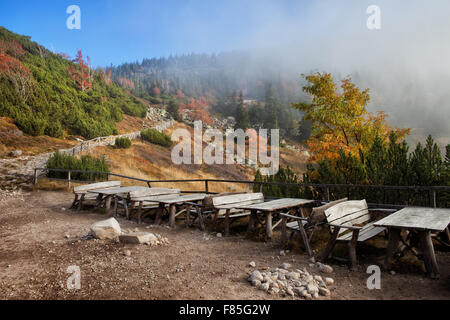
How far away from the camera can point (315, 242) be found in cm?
488

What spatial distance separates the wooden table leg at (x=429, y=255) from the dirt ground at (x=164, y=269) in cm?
10

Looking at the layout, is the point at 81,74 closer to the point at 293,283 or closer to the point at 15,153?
the point at 15,153

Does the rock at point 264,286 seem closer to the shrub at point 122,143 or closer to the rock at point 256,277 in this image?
the rock at point 256,277

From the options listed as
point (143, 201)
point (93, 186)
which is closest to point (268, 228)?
point (143, 201)

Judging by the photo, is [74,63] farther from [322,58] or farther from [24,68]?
[322,58]

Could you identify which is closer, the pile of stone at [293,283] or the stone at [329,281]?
the pile of stone at [293,283]

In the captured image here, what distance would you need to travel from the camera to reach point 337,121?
1270 centimetres

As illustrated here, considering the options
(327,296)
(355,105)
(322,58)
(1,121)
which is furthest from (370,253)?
(322,58)

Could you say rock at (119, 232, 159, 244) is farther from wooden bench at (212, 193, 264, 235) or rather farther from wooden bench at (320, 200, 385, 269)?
wooden bench at (320, 200, 385, 269)

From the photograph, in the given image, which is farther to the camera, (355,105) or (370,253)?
(355,105)

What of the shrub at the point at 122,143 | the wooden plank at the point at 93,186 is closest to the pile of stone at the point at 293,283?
the wooden plank at the point at 93,186

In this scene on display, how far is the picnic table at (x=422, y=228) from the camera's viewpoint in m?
3.29

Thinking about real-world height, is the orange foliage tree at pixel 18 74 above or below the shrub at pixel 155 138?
above
